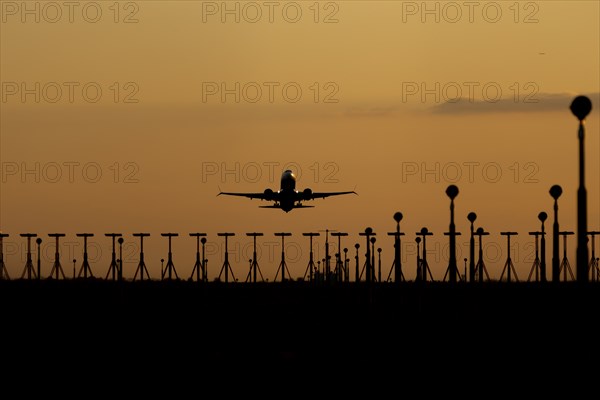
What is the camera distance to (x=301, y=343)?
71875 mm

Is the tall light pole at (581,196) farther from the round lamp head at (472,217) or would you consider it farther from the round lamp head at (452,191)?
the round lamp head at (472,217)

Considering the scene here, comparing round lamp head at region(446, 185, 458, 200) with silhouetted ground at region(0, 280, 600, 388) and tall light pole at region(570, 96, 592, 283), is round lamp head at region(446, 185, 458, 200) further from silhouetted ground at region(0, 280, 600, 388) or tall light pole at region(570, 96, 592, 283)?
tall light pole at region(570, 96, 592, 283)

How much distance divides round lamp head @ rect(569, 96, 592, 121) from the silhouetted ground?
5.50 m

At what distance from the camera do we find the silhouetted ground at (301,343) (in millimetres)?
51750

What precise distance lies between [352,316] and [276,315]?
5432mm

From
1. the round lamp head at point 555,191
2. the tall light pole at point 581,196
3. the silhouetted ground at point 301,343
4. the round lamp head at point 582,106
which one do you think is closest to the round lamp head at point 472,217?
the silhouetted ground at point 301,343

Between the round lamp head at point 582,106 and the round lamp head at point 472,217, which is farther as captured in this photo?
the round lamp head at point 472,217

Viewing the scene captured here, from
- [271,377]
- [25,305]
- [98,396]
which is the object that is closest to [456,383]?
[271,377]

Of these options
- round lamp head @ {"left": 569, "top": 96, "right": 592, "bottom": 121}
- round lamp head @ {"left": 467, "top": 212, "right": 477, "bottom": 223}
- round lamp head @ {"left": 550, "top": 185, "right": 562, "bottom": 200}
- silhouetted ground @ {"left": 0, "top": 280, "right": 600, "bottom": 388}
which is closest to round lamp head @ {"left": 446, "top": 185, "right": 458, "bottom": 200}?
round lamp head @ {"left": 550, "top": 185, "right": 562, "bottom": 200}

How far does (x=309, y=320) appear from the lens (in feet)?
328

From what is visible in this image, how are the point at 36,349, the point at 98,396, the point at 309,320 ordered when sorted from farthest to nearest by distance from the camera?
1. the point at 309,320
2. the point at 36,349
3. the point at 98,396

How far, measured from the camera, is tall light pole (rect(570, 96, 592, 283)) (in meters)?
46.1

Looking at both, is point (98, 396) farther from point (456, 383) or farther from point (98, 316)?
point (98, 316)

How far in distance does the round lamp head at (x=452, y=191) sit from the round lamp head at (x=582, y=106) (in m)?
32.4
